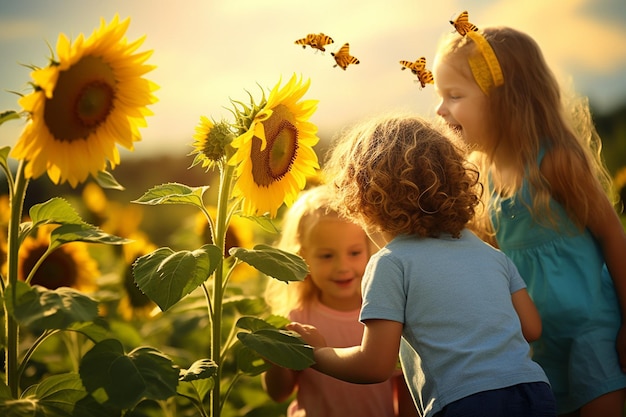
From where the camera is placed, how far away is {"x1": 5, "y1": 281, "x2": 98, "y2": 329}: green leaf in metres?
1.41

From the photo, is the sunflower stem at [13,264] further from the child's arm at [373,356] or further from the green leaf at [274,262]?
the child's arm at [373,356]

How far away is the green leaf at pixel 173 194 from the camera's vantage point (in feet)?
5.66

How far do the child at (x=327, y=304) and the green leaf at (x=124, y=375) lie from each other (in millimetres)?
683

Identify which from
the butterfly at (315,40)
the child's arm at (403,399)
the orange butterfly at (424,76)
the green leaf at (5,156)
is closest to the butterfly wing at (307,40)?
the butterfly at (315,40)

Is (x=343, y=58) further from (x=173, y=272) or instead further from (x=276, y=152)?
(x=173, y=272)

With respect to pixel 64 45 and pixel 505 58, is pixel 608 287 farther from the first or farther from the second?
pixel 64 45

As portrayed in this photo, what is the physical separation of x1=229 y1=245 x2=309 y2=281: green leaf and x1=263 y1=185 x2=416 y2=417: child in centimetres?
49

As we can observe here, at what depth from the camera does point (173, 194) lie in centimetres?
175

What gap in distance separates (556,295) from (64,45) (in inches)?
59.6

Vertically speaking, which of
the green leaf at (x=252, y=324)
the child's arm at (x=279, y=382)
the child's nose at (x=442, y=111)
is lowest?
the child's arm at (x=279, y=382)

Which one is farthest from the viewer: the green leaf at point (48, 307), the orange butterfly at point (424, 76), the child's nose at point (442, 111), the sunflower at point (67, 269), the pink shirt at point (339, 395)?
the sunflower at point (67, 269)

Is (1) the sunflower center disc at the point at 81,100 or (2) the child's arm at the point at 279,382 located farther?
(2) the child's arm at the point at 279,382

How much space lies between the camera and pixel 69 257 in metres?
2.75

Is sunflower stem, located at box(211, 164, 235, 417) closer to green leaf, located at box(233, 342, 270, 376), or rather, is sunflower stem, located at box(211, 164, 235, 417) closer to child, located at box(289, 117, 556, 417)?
green leaf, located at box(233, 342, 270, 376)
